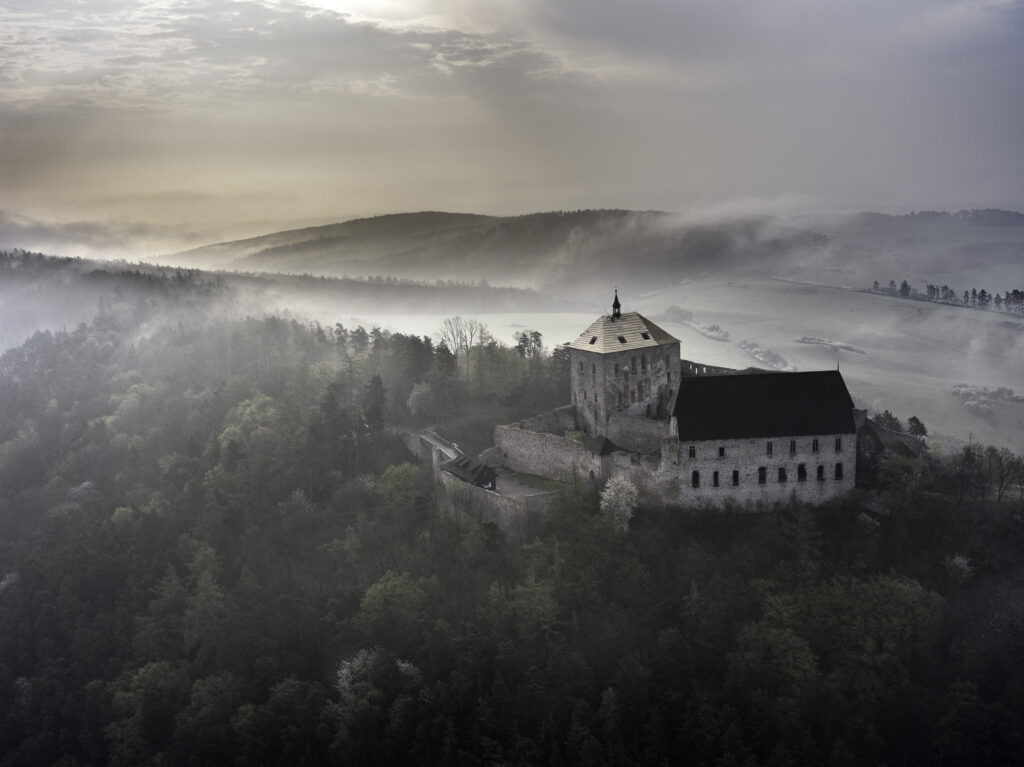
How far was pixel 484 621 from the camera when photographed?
47031 mm

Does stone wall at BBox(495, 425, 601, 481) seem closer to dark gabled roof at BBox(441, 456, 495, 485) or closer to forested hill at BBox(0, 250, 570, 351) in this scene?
dark gabled roof at BBox(441, 456, 495, 485)

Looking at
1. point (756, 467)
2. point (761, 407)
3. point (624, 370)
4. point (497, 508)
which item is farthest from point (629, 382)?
point (497, 508)

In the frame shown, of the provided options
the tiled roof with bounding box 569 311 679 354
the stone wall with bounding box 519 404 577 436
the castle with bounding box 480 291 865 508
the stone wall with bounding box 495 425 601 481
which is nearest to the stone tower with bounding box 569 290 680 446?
the tiled roof with bounding box 569 311 679 354

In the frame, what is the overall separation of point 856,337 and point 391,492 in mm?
48966

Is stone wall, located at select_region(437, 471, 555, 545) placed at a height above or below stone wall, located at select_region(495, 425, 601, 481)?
below

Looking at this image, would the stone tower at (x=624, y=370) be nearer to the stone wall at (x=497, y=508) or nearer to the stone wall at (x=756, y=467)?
the stone wall at (x=756, y=467)

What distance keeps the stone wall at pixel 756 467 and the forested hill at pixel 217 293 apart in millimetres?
44112

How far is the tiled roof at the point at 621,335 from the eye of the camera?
51875mm

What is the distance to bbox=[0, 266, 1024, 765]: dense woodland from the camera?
41969 mm

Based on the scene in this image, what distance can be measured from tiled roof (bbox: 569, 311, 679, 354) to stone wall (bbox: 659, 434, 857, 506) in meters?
7.50

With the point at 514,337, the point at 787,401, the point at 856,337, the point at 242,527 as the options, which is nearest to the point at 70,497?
the point at 242,527

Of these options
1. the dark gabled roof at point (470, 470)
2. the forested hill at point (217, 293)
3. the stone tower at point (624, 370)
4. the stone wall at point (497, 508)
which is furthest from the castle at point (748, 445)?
the forested hill at point (217, 293)

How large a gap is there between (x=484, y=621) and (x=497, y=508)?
681 cm

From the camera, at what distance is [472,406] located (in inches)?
2753
